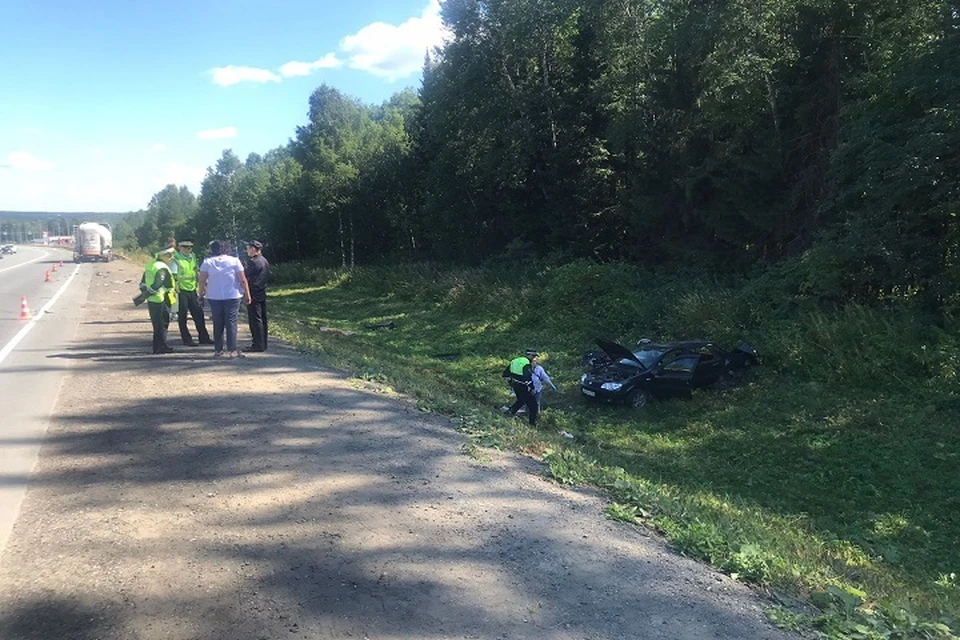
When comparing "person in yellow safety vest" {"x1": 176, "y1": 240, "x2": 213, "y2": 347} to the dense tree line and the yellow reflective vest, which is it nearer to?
the yellow reflective vest

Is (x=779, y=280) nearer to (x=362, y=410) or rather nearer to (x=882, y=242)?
(x=882, y=242)

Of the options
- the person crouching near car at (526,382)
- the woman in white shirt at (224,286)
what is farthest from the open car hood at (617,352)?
the woman in white shirt at (224,286)

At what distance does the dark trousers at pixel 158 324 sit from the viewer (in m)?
11.2

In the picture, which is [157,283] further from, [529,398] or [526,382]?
[529,398]

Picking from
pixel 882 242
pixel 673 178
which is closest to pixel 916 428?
pixel 882 242

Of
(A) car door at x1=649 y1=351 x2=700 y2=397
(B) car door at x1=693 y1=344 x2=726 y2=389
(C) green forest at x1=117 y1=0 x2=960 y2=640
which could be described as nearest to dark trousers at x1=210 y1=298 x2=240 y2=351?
(C) green forest at x1=117 y1=0 x2=960 y2=640

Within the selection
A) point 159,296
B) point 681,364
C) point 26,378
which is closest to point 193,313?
point 159,296

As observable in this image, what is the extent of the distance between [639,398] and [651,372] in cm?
63

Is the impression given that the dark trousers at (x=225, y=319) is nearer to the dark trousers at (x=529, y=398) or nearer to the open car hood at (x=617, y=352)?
the dark trousers at (x=529, y=398)

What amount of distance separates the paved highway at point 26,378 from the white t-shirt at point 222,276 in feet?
7.66

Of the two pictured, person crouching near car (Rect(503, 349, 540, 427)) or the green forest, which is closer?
the green forest

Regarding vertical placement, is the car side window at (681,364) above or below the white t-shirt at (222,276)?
below

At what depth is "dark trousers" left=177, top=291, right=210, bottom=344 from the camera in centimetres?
1241

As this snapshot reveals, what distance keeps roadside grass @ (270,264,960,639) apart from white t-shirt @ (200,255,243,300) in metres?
1.96
